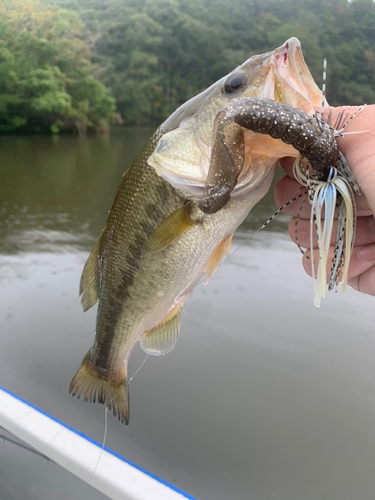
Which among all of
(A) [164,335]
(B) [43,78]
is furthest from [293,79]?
(B) [43,78]

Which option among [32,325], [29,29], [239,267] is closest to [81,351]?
[32,325]

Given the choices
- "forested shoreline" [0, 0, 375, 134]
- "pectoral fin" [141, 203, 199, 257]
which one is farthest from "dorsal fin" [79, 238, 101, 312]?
"forested shoreline" [0, 0, 375, 134]

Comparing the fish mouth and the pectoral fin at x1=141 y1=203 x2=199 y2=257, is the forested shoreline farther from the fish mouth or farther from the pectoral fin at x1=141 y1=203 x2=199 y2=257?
the fish mouth

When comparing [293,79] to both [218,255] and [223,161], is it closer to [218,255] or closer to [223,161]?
[223,161]

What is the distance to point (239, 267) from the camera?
4.38 m

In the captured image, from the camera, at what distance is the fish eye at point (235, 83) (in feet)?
3.33

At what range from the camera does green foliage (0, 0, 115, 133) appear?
22.5 metres

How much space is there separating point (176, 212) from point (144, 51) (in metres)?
50.2

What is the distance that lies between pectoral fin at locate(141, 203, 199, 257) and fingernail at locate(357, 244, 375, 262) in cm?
65

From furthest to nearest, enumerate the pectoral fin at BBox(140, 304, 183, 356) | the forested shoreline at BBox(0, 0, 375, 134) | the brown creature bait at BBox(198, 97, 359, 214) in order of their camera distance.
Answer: the forested shoreline at BBox(0, 0, 375, 134) < the pectoral fin at BBox(140, 304, 183, 356) < the brown creature bait at BBox(198, 97, 359, 214)

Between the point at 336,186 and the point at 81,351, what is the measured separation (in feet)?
8.47

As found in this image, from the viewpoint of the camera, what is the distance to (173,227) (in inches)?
45.0

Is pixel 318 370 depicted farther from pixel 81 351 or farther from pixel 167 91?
pixel 167 91

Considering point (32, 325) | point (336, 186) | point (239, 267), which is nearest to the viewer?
point (336, 186)
